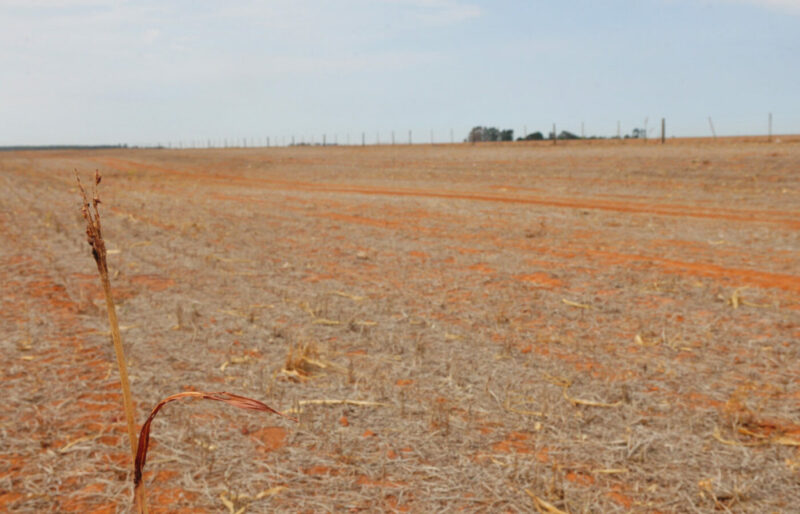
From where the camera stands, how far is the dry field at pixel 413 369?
316 centimetres

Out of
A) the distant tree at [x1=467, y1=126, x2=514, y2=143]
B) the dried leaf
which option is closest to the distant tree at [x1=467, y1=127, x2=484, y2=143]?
the distant tree at [x1=467, y1=126, x2=514, y2=143]

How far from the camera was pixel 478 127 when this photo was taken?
64.7 m

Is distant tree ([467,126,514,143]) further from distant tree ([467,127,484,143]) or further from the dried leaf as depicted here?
the dried leaf

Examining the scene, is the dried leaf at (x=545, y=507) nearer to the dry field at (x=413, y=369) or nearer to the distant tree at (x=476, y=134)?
the dry field at (x=413, y=369)

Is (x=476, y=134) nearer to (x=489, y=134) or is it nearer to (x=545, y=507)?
(x=489, y=134)

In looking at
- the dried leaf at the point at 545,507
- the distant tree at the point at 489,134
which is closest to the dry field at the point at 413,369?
the dried leaf at the point at 545,507

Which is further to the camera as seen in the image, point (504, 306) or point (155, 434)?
point (504, 306)

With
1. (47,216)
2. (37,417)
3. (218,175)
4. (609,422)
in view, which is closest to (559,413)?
(609,422)

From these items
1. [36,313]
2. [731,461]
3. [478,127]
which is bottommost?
[731,461]

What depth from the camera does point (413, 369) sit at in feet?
15.5

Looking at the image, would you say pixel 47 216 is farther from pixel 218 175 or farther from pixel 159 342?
pixel 218 175

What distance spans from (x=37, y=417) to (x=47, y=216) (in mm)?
10597

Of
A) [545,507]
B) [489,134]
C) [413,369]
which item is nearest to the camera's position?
[545,507]

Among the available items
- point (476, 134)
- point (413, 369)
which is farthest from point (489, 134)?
point (413, 369)
